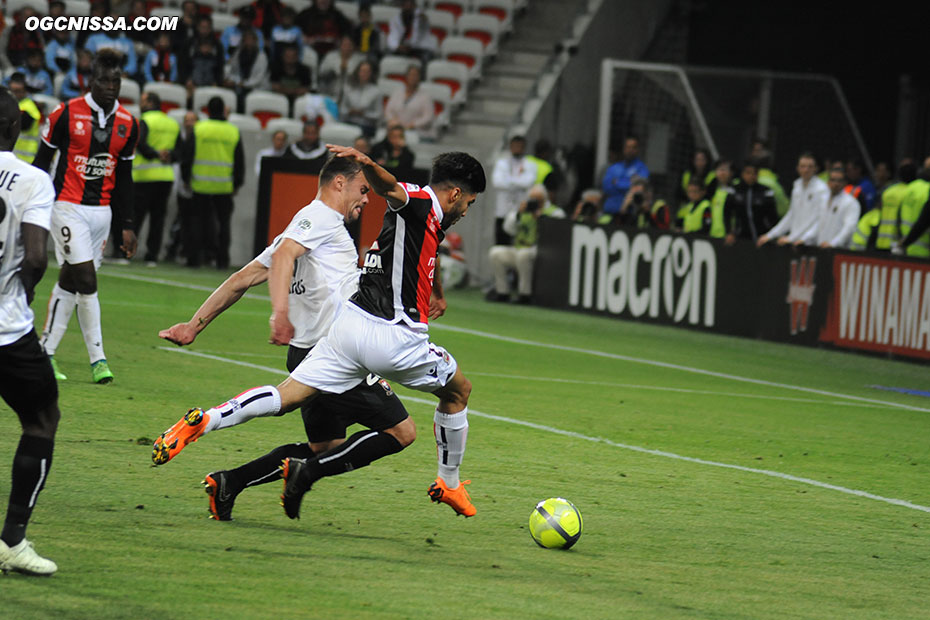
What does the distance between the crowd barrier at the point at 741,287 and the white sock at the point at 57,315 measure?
927 centimetres

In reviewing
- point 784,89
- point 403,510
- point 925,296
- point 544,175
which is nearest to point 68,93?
point 544,175

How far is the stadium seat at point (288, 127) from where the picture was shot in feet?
72.5

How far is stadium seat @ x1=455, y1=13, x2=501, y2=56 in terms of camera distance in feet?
82.4

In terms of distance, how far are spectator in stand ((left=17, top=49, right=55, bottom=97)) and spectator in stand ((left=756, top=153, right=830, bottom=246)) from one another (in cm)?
1203

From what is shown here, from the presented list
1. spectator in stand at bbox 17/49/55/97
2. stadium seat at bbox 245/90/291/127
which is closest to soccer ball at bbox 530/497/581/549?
stadium seat at bbox 245/90/291/127

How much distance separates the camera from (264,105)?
2312 centimetres

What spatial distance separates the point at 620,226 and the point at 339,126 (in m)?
5.79

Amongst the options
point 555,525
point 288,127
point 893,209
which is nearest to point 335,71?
point 288,127

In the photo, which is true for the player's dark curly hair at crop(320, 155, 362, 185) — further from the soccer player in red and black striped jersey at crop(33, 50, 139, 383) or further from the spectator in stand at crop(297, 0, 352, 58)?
the spectator in stand at crop(297, 0, 352, 58)

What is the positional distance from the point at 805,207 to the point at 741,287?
4.09ft

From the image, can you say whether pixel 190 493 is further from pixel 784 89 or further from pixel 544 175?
pixel 784 89

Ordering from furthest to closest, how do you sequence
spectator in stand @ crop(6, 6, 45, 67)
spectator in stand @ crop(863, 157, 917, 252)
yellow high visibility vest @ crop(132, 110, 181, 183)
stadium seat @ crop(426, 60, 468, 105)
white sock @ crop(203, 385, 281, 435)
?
1. stadium seat @ crop(426, 60, 468, 105)
2. spectator in stand @ crop(6, 6, 45, 67)
3. yellow high visibility vest @ crop(132, 110, 181, 183)
4. spectator in stand @ crop(863, 157, 917, 252)
5. white sock @ crop(203, 385, 281, 435)

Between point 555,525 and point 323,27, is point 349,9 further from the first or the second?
point 555,525

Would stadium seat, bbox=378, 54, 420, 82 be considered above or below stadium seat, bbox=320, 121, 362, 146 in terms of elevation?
above
